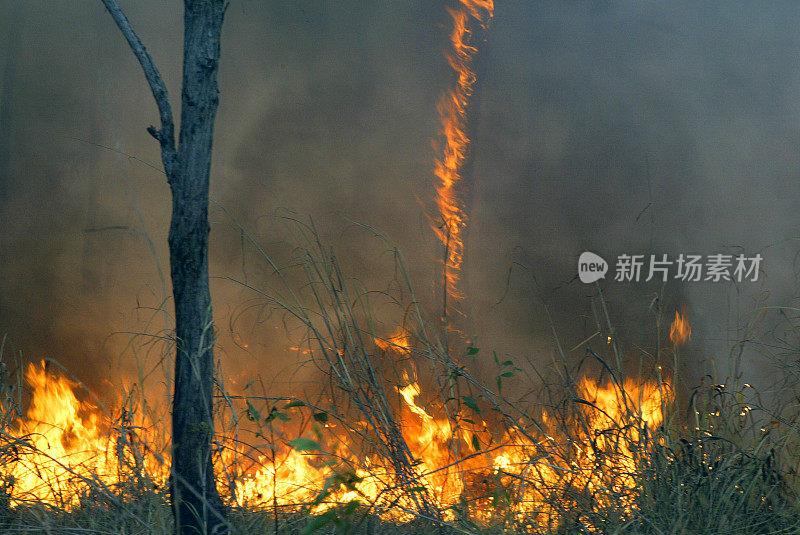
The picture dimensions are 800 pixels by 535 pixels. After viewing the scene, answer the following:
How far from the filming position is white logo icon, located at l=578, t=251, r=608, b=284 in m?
3.27

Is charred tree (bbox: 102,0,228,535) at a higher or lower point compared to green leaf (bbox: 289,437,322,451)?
higher

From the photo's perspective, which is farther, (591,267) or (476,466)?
(591,267)

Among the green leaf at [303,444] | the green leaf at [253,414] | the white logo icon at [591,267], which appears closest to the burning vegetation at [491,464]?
the green leaf at [253,414]

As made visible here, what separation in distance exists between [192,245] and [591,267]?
2.33 meters

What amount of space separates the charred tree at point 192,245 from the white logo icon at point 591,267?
2038mm

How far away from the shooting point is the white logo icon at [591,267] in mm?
3270

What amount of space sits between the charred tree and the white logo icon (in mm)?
2038

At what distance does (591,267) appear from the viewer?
11.3 feet

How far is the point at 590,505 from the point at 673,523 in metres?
0.23

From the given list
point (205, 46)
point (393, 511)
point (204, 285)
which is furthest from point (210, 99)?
point (393, 511)

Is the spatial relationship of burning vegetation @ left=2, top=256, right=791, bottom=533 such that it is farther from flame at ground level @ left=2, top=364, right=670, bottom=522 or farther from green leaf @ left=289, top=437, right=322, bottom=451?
green leaf @ left=289, top=437, right=322, bottom=451

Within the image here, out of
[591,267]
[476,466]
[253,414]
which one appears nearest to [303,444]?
[253,414]

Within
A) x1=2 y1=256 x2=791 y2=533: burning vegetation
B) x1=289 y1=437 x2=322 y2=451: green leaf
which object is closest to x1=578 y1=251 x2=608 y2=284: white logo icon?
x1=2 y1=256 x2=791 y2=533: burning vegetation

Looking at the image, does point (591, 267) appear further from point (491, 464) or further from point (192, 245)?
point (192, 245)
